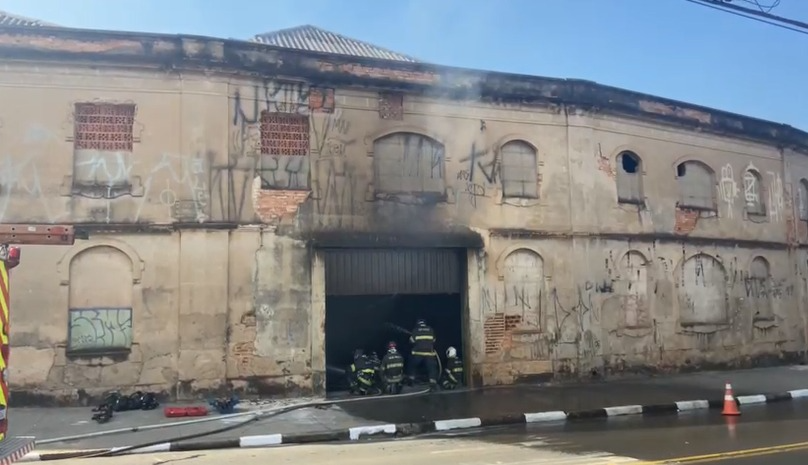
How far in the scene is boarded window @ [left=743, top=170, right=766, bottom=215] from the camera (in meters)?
19.6

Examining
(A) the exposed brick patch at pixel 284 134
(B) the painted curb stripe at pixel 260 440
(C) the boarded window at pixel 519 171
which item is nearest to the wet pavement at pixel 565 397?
(B) the painted curb stripe at pixel 260 440

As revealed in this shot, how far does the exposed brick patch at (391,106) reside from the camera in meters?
15.1

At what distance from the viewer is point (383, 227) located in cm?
1477

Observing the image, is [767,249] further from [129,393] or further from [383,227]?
[129,393]

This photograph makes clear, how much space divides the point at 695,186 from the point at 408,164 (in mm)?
8979

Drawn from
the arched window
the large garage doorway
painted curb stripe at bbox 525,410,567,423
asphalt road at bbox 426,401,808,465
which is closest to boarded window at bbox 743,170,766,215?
the arched window

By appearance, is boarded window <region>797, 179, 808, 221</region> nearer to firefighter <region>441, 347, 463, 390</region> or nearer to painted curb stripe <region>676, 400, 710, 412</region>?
painted curb stripe <region>676, 400, 710, 412</region>

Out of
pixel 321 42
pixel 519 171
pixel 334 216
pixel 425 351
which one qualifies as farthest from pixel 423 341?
pixel 321 42

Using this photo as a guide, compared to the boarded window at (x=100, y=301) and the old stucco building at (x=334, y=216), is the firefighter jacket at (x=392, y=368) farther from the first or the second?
the boarded window at (x=100, y=301)

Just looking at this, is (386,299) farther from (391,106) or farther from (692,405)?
(692,405)

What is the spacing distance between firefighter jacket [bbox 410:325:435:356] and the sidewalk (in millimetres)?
1124

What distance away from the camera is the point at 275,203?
1402cm

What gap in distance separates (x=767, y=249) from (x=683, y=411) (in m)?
9.86

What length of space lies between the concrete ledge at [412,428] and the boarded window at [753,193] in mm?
7655
